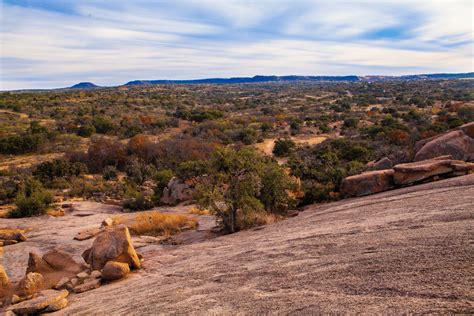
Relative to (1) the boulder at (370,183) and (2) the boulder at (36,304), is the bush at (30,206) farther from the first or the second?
(1) the boulder at (370,183)

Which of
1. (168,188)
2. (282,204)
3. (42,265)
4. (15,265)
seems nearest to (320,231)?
(282,204)

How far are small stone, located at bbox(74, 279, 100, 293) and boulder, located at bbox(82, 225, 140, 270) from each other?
837 millimetres

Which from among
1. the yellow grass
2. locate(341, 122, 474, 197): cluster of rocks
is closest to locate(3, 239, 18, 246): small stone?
the yellow grass

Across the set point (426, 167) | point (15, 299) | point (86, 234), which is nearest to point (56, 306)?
point (15, 299)

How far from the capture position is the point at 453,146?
14.2 meters

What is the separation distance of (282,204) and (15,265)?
937cm

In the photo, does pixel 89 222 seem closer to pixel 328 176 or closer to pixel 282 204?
pixel 282 204

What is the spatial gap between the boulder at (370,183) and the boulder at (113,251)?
8.13 meters

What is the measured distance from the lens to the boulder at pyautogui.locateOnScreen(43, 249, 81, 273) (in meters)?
10.3

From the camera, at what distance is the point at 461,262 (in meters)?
4.94

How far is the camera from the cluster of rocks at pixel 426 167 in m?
12.1

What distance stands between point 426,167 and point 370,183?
191 cm

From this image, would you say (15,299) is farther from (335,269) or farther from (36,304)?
(335,269)

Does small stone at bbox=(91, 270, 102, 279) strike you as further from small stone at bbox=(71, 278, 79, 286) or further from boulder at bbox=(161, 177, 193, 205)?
boulder at bbox=(161, 177, 193, 205)
